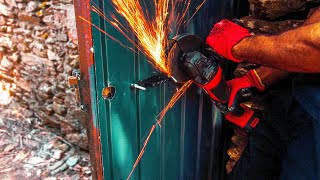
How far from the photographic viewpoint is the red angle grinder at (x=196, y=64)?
1.42 metres

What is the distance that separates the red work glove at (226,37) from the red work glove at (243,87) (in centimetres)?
29

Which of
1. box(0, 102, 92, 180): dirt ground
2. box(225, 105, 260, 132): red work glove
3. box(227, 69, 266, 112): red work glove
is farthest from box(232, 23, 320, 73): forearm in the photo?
box(0, 102, 92, 180): dirt ground

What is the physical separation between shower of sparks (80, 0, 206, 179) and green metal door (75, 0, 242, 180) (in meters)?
0.03

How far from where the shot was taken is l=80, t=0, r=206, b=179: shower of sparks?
4.05 feet

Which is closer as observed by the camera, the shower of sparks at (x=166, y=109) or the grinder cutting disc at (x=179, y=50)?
the grinder cutting disc at (x=179, y=50)

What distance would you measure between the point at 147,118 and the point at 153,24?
A: 0.49m

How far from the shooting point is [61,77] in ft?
12.6

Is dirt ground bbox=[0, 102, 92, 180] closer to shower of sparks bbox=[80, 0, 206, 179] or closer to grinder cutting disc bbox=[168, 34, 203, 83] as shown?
shower of sparks bbox=[80, 0, 206, 179]

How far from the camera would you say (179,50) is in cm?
144

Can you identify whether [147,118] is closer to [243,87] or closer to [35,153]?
[243,87]

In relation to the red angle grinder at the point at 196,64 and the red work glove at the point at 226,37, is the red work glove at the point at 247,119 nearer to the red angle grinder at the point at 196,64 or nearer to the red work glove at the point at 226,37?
the red angle grinder at the point at 196,64

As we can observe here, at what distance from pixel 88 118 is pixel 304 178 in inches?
39.4

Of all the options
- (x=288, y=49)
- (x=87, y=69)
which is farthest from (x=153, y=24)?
(x=288, y=49)

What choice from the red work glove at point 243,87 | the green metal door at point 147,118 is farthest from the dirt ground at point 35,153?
the red work glove at point 243,87
